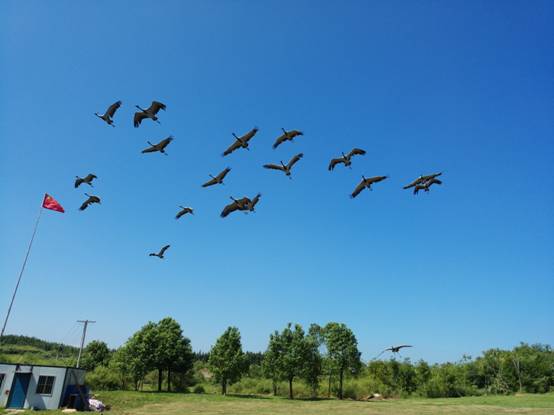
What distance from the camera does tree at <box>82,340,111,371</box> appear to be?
84812 millimetres

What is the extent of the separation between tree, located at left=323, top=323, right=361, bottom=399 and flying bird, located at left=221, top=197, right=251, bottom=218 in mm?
50608

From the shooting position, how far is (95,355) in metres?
86.8

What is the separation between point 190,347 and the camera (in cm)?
6781

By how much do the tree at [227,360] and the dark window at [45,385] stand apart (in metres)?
32.2

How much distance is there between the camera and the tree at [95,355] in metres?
84.8

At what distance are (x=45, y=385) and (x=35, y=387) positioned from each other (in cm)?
74

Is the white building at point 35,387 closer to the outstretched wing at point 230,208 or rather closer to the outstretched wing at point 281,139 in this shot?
the outstretched wing at point 230,208

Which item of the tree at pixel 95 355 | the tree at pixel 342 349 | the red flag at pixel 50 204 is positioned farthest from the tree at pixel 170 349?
the red flag at pixel 50 204

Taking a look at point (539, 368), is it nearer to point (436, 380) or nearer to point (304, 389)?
point (436, 380)

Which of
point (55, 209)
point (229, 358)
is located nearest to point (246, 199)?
point (55, 209)

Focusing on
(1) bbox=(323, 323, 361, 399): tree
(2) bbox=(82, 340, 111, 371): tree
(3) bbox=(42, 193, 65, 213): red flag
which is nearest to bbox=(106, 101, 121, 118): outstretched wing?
(3) bbox=(42, 193, 65, 213): red flag

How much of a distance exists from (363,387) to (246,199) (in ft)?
207

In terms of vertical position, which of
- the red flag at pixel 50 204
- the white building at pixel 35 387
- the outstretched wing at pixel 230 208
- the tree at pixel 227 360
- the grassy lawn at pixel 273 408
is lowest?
the grassy lawn at pixel 273 408

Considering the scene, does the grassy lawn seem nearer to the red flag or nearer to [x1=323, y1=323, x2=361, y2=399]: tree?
[x1=323, y1=323, x2=361, y2=399]: tree
